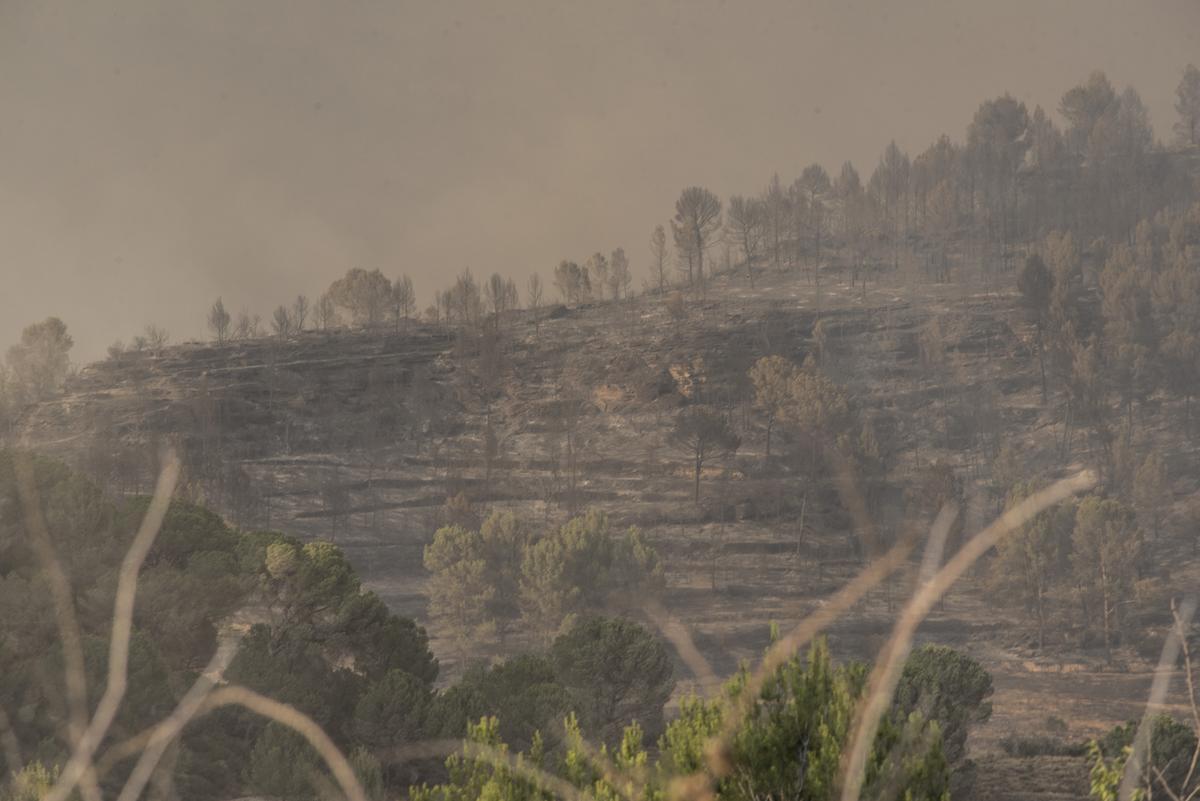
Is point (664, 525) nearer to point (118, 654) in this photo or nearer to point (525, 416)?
point (525, 416)

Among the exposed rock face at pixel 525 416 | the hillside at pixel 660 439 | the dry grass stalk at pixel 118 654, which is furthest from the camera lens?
the exposed rock face at pixel 525 416

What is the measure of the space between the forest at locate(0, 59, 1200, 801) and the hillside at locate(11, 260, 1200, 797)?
44 centimetres

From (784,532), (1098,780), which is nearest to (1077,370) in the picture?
(784,532)

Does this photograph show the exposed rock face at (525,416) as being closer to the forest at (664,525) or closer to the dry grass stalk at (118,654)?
the forest at (664,525)

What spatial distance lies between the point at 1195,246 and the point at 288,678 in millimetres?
137332

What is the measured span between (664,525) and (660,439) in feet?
50.0

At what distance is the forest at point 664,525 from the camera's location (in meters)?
28.9

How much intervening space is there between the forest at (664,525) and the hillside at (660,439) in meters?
0.44

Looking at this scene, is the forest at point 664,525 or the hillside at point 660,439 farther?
the hillside at point 660,439

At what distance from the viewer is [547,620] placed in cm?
7244

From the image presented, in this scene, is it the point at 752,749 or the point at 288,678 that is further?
the point at 288,678

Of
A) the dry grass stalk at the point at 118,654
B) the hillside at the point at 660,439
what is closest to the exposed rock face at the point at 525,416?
the hillside at the point at 660,439

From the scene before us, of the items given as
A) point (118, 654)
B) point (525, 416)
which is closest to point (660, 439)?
point (525, 416)

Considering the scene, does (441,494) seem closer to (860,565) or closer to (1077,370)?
(860,565)
